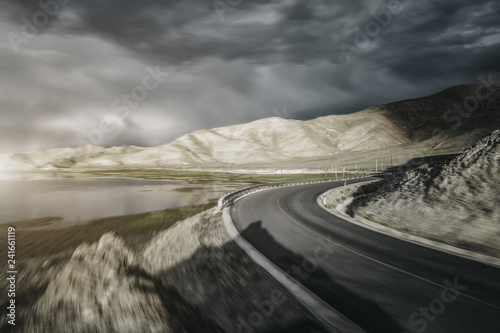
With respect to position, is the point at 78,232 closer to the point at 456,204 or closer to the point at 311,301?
the point at 311,301

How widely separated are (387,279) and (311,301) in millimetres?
2874

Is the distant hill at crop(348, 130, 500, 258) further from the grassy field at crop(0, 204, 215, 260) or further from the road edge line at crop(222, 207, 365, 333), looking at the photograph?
the grassy field at crop(0, 204, 215, 260)

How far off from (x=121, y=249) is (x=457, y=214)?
17403mm

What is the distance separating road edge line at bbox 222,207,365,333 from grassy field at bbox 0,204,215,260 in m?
7.24

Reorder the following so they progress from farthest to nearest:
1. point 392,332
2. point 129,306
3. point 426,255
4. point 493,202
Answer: point 493,202
point 426,255
point 129,306
point 392,332

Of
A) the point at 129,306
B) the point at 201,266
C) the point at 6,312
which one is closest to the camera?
the point at 129,306

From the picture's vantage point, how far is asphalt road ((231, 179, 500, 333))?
5793mm

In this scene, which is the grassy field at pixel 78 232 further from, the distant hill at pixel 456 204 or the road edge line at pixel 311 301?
the distant hill at pixel 456 204

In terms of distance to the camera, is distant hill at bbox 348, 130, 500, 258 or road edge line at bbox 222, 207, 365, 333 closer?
road edge line at bbox 222, 207, 365, 333

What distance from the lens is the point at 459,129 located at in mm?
109188

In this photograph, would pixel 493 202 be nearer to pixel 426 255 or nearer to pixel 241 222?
pixel 426 255

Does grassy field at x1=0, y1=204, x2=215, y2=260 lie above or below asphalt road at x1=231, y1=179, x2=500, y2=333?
below

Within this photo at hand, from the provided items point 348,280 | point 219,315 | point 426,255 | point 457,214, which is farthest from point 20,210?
point 457,214

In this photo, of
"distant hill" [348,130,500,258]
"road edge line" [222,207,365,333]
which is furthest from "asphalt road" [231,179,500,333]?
"distant hill" [348,130,500,258]
